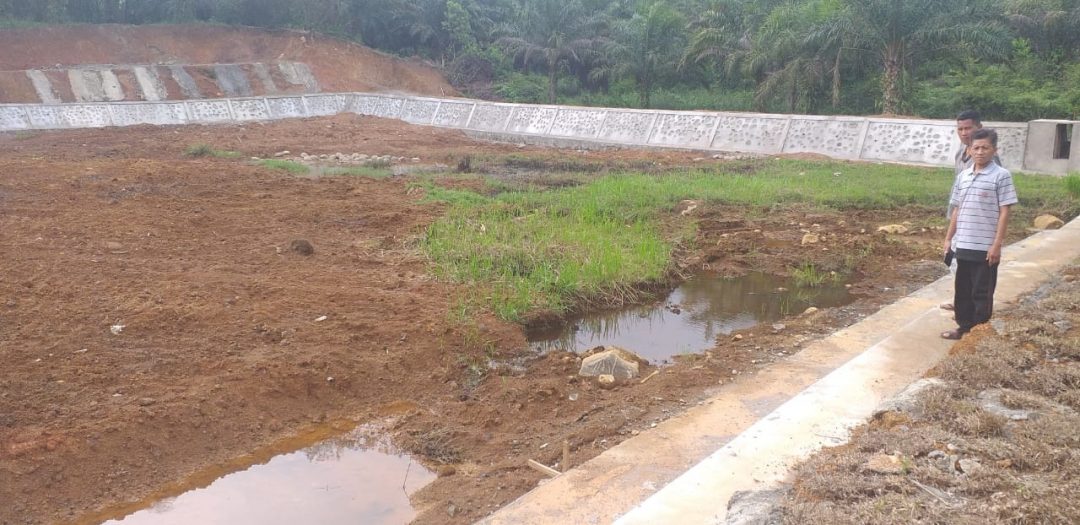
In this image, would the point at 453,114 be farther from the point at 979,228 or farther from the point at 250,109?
the point at 979,228

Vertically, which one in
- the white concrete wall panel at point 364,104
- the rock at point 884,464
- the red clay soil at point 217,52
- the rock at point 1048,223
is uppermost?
the red clay soil at point 217,52

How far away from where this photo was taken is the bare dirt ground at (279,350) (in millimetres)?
4355

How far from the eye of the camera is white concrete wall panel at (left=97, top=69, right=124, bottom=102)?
28.3 meters

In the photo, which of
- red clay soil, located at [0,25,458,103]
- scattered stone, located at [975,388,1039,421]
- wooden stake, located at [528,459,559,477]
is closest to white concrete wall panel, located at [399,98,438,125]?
red clay soil, located at [0,25,458,103]

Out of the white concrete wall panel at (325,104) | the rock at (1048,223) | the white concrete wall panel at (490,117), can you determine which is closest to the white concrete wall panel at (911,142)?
the rock at (1048,223)

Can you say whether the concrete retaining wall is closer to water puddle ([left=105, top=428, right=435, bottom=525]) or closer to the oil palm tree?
the oil palm tree

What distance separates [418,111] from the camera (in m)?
28.4

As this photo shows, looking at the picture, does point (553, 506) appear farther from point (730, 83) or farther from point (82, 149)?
point (730, 83)

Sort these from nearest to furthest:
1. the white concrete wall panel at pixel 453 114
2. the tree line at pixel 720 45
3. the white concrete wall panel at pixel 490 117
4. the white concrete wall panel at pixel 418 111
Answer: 1. the tree line at pixel 720 45
2. the white concrete wall panel at pixel 490 117
3. the white concrete wall panel at pixel 453 114
4. the white concrete wall panel at pixel 418 111

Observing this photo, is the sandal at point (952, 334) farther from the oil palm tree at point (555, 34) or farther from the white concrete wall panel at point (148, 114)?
the oil palm tree at point (555, 34)

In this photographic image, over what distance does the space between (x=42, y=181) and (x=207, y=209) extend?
3.89 m

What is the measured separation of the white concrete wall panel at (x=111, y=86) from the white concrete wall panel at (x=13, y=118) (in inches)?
205

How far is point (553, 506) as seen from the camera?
135 inches

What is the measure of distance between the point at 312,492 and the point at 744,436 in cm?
234
